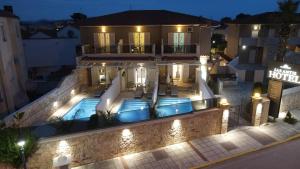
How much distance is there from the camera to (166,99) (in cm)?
2053

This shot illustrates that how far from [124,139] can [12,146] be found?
5488 millimetres

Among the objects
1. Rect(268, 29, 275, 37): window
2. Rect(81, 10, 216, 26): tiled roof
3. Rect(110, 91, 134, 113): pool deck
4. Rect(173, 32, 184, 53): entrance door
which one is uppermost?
Rect(81, 10, 216, 26): tiled roof

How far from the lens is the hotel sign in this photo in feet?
48.3

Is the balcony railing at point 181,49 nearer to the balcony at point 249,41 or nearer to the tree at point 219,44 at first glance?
the balcony at point 249,41

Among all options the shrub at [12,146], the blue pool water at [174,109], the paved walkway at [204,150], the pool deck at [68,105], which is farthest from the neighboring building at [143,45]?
the shrub at [12,146]

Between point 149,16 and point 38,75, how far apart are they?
18.4m

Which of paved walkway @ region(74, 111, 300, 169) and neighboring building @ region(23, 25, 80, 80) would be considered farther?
neighboring building @ region(23, 25, 80, 80)

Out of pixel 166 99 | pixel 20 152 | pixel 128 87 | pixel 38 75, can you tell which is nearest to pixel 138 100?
pixel 166 99

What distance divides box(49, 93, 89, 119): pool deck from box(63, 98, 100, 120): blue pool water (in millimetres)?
425

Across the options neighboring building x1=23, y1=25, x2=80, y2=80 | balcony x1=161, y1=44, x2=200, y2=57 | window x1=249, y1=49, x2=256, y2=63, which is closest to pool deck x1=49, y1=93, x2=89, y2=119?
balcony x1=161, y1=44, x2=200, y2=57

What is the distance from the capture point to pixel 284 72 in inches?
607

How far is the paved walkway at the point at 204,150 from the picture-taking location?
1229cm

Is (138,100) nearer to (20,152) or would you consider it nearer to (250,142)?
(250,142)

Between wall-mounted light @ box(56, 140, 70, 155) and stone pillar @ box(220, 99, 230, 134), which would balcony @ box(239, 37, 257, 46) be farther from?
wall-mounted light @ box(56, 140, 70, 155)
